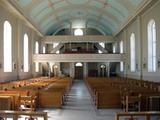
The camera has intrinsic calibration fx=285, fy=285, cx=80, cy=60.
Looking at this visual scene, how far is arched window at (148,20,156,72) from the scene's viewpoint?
66.9 feet

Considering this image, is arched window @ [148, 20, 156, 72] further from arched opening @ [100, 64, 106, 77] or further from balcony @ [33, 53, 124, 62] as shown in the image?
arched opening @ [100, 64, 106, 77]

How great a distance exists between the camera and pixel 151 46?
20797 millimetres

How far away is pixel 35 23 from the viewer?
27.7 m

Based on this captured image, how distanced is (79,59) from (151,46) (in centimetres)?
1186

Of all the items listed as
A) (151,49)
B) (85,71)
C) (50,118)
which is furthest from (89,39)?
(50,118)

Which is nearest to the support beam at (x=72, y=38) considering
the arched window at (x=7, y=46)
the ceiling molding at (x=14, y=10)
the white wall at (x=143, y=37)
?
the white wall at (x=143, y=37)

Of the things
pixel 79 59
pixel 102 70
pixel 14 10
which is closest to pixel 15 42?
pixel 14 10

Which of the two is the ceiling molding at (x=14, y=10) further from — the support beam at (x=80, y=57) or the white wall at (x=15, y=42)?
the support beam at (x=80, y=57)

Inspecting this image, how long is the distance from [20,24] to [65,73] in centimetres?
2093

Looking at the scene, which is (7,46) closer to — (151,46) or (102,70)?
(151,46)

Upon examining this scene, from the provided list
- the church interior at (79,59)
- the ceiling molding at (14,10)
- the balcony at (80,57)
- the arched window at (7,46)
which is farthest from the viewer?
the balcony at (80,57)

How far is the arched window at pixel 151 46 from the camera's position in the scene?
20.4 meters

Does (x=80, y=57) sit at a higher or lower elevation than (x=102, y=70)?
higher

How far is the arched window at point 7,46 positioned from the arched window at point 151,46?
10.4 meters
